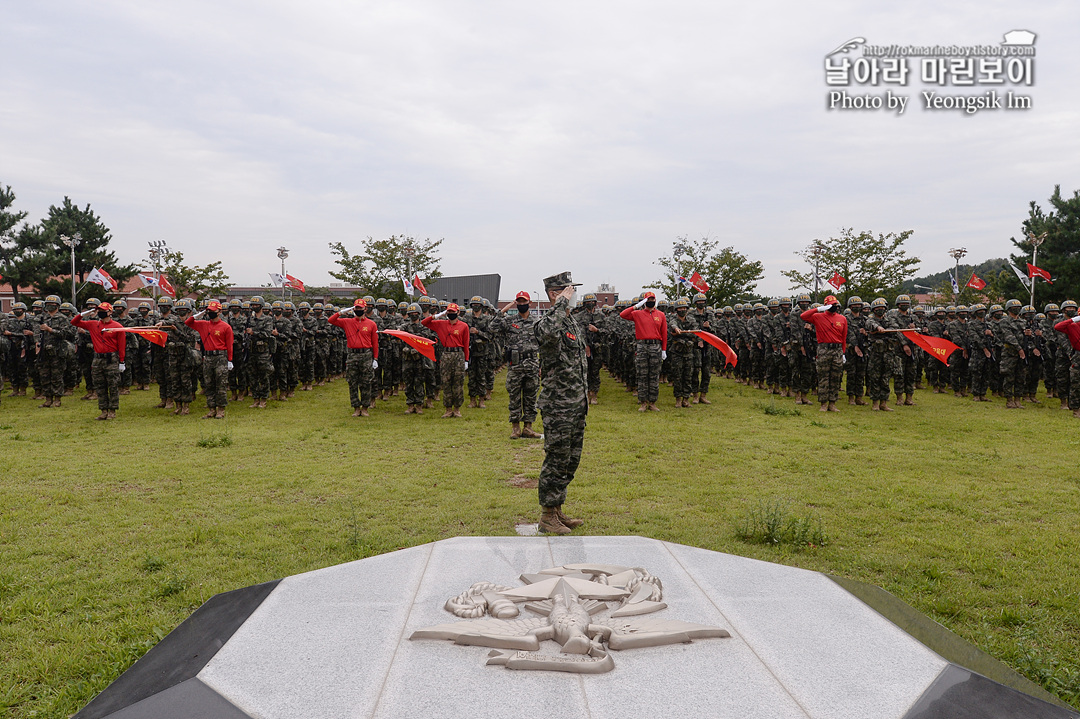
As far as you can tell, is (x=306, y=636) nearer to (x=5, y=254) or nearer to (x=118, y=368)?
(x=118, y=368)

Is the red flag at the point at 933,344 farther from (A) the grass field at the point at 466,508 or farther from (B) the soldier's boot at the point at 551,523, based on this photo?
(B) the soldier's boot at the point at 551,523

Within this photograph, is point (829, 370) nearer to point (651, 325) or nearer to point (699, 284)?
point (651, 325)

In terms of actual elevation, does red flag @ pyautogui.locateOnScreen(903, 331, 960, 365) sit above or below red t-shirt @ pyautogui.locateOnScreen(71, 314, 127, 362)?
below

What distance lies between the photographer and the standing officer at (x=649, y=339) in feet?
39.7

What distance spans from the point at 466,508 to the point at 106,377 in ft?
28.2

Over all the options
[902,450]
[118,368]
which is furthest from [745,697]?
[118,368]

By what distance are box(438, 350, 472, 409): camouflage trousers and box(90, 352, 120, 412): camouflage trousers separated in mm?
5708

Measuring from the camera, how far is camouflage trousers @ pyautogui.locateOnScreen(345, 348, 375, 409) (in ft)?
38.4

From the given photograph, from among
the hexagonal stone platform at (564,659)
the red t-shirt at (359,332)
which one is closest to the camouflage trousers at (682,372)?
the red t-shirt at (359,332)

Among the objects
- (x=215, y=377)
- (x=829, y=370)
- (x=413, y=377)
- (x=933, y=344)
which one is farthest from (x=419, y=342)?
(x=933, y=344)

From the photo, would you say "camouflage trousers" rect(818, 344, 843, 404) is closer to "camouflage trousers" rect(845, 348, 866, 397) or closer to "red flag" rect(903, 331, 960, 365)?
"camouflage trousers" rect(845, 348, 866, 397)

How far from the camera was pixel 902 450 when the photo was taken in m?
8.72

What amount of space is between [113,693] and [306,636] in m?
0.83

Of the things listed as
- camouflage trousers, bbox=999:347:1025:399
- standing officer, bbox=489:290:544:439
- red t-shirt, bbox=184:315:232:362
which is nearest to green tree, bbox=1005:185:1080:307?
camouflage trousers, bbox=999:347:1025:399
